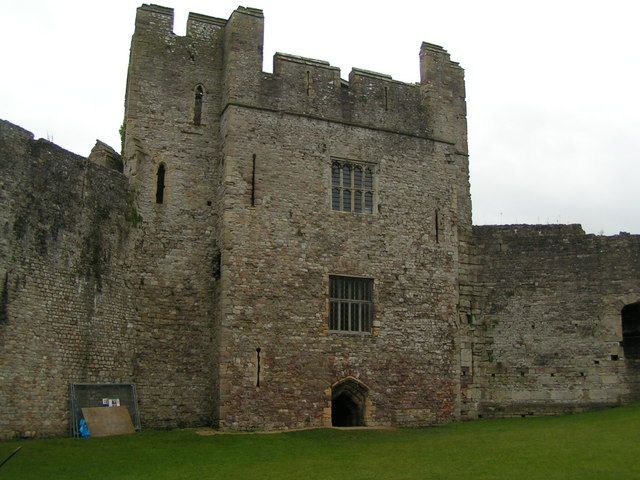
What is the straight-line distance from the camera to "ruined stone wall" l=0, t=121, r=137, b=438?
1753cm

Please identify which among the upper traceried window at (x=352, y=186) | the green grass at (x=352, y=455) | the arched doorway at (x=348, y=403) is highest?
the upper traceried window at (x=352, y=186)

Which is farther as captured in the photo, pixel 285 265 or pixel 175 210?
pixel 175 210

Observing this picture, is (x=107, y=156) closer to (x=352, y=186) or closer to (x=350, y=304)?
(x=352, y=186)

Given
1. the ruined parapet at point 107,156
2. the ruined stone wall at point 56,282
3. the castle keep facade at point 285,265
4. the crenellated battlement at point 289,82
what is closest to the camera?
the ruined stone wall at point 56,282

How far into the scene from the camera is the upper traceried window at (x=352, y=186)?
75.7 feet

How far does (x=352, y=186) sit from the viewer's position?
23.2 metres

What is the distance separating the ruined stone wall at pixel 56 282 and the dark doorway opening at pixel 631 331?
1658 centimetres

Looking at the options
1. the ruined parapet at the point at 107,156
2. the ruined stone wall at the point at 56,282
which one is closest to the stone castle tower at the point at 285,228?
the ruined stone wall at the point at 56,282

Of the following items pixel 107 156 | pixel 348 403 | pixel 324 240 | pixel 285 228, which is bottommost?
pixel 348 403

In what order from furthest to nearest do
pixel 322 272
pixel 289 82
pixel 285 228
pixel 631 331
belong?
1. pixel 631 331
2. pixel 289 82
3. pixel 322 272
4. pixel 285 228

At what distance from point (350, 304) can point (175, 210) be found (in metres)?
5.83

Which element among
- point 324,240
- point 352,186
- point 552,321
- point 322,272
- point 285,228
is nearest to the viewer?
point 285,228

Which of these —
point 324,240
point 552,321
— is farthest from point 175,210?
point 552,321

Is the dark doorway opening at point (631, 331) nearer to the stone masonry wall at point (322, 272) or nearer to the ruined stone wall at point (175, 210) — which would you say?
the stone masonry wall at point (322, 272)
